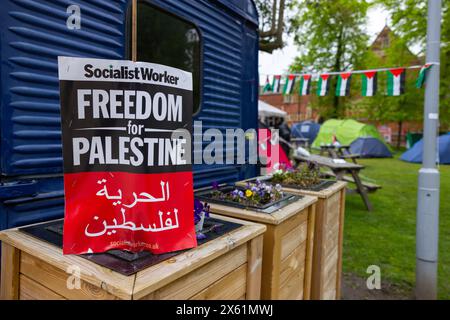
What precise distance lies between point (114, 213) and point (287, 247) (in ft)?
4.27

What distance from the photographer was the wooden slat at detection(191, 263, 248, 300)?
1427 mm

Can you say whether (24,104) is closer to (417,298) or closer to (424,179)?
(424,179)

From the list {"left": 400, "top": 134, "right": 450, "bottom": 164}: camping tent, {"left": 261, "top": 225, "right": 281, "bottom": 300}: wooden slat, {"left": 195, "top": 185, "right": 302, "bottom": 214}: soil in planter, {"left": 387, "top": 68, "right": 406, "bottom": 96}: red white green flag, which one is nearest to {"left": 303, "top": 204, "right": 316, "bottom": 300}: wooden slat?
{"left": 195, "top": 185, "right": 302, "bottom": 214}: soil in planter

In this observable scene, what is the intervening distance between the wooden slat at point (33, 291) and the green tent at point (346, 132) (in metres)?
20.0

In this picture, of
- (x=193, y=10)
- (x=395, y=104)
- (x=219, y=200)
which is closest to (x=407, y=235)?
(x=219, y=200)

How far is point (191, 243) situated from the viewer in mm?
1404

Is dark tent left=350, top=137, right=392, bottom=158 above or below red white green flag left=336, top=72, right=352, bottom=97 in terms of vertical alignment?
below

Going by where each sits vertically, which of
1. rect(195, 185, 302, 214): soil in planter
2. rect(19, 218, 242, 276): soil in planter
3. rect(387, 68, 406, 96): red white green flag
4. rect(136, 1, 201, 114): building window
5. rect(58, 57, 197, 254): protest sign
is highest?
rect(387, 68, 406, 96): red white green flag

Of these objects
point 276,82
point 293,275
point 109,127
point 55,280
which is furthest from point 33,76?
point 276,82

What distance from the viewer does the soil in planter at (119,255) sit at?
1198mm

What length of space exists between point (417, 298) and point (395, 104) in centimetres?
2520

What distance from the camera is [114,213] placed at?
1.32 meters

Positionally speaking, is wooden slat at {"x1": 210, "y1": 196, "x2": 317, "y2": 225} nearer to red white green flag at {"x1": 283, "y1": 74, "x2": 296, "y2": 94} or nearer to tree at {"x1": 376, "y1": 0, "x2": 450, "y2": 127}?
red white green flag at {"x1": 283, "y1": 74, "x2": 296, "y2": 94}

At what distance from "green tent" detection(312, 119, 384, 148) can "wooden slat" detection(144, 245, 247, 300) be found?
64.0 feet
